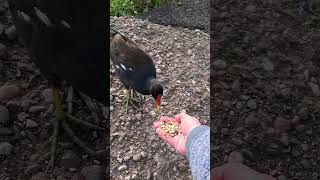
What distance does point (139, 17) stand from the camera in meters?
2.58

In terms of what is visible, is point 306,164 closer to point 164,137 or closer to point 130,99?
point 164,137

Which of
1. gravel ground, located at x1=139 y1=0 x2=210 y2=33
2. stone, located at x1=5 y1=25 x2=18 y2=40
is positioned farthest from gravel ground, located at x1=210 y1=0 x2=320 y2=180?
stone, located at x1=5 y1=25 x2=18 y2=40

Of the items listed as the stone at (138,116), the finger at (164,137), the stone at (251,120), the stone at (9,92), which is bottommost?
the finger at (164,137)

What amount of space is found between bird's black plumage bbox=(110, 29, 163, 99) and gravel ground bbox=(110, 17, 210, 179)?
0.20 feet

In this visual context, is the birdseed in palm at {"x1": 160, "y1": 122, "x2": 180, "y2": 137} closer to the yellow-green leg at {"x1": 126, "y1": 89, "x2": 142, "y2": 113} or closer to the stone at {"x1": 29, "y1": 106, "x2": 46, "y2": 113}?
the yellow-green leg at {"x1": 126, "y1": 89, "x2": 142, "y2": 113}

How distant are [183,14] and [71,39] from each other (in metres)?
0.76

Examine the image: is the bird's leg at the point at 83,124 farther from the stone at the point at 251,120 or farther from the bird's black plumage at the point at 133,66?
the stone at the point at 251,120

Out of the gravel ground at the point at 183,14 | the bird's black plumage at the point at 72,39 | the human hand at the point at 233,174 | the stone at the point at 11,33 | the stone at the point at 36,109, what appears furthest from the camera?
the stone at the point at 11,33

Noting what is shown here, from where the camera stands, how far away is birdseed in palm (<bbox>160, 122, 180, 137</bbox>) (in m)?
2.15

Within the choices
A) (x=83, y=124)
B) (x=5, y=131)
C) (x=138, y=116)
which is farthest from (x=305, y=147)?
(x=5, y=131)

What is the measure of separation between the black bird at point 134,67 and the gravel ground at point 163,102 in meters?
0.06

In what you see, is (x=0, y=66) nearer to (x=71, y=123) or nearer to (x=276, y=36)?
(x=71, y=123)

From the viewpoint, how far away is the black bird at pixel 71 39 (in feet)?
6.31

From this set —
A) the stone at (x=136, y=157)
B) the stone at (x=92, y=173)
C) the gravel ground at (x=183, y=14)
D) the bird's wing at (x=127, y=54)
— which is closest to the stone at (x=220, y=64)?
the gravel ground at (x=183, y=14)
